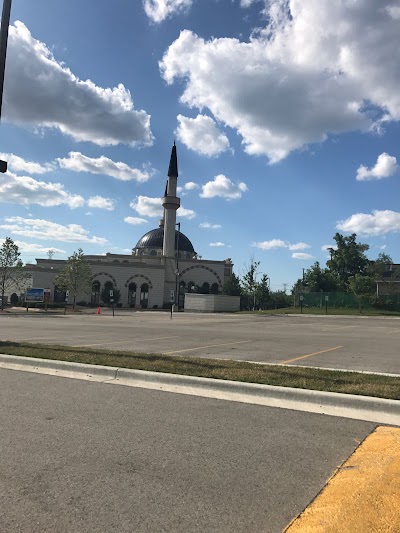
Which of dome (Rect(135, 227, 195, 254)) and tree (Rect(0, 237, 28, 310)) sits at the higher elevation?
dome (Rect(135, 227, 195, 254))

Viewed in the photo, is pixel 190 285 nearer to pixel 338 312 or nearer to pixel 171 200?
pixel 171 200

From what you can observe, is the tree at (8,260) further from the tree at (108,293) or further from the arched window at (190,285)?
the arched window at (190,285)

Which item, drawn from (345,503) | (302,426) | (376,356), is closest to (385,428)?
(302,426)

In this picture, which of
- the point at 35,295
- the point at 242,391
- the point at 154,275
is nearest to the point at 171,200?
the point at 154,275

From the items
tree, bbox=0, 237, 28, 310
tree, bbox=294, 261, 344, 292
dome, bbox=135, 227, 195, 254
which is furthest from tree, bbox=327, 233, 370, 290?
tree, bbox=0, 237, 28, 310

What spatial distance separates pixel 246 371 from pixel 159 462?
3.83 meters

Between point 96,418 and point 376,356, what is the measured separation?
8300 millimetres

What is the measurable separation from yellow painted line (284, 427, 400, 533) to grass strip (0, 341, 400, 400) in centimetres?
209

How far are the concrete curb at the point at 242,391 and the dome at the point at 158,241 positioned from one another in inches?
3345

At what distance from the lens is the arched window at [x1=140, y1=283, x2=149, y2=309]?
7556 centimetres

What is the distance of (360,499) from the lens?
10.9ft

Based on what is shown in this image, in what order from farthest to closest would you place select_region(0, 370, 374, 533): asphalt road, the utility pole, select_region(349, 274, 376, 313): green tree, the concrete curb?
1. select_region(349, 274, 376, 313): green tree
2. the utility pole
3. the concrete curb
4. select_region(0, 370, 374, 533): asphalt road

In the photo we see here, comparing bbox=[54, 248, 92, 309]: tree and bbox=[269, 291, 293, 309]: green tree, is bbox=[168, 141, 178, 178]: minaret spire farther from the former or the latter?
bbox=[269, 291, 293, 309]: green tree

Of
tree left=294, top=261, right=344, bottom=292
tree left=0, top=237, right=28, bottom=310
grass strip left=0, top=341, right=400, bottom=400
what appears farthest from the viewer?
tree left=294, top=261, right=344, bottom=292
